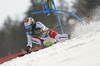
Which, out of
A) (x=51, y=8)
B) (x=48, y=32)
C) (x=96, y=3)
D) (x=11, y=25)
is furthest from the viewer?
(x=11, y=25)

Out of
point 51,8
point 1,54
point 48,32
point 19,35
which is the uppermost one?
point 51,8

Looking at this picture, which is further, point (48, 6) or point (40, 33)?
point (48, 6)

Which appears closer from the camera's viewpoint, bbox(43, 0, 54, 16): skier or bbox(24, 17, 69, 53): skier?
bbox(24, 17, 69, 53): skier

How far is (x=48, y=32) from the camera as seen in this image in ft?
23.7

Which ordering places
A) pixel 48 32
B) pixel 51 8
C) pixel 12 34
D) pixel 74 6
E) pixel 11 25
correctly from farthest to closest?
pixel 11 25 < pixel 12 34 < pixel 74 6 < pixel 51 8 < pixel 48 32

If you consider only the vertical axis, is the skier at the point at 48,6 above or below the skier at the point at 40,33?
above

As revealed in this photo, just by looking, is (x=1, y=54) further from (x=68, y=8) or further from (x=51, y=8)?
(x=51, y=8)

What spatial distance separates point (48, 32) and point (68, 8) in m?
23.8

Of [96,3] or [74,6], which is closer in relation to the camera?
[96,3]

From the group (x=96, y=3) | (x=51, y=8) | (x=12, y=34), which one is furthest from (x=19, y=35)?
(x=51, y=8)

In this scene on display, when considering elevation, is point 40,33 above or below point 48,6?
below

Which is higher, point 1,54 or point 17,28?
point 17,28

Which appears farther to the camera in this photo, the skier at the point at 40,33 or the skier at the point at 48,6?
the skier at the point at 48,6

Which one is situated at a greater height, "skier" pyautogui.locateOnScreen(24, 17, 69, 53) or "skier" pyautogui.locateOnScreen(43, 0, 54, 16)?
"skier" pyautogui.locateOnScreen(43, 0, 54, 16)
